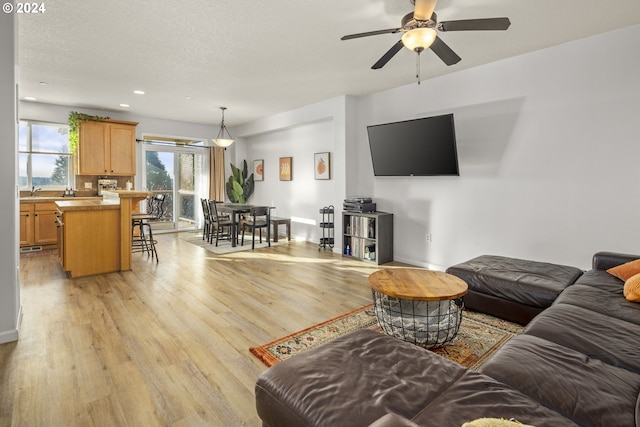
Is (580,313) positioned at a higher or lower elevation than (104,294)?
higher

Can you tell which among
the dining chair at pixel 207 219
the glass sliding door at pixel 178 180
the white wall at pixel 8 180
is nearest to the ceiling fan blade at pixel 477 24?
the white wall at pixel 8 180

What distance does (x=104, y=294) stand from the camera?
376 cm

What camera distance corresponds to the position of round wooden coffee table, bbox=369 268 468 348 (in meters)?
2.43

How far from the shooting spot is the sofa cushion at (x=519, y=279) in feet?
9.05

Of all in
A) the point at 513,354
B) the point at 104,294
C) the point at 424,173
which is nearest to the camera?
the point at 513,354

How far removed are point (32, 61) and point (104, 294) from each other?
298 centimetres

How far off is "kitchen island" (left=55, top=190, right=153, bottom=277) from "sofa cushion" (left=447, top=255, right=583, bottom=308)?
427 centimetres

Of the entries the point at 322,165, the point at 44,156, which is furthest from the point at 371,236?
the point at 44,156

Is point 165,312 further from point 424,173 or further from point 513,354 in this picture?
point 424,173

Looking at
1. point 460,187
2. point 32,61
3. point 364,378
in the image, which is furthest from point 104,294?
point 460,187

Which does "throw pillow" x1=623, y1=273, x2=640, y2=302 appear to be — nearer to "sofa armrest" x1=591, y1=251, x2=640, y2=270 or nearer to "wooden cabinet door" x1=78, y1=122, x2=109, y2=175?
"sofa armrest" x1=591, y1=251, x2=640, y2=270

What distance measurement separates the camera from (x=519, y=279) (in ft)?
9.59

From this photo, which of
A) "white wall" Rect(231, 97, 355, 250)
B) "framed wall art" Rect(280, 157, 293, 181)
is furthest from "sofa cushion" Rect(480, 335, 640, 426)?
"framed wall art" Rect(280, 157, 293, 181)

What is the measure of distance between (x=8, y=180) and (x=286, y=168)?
5405mm
